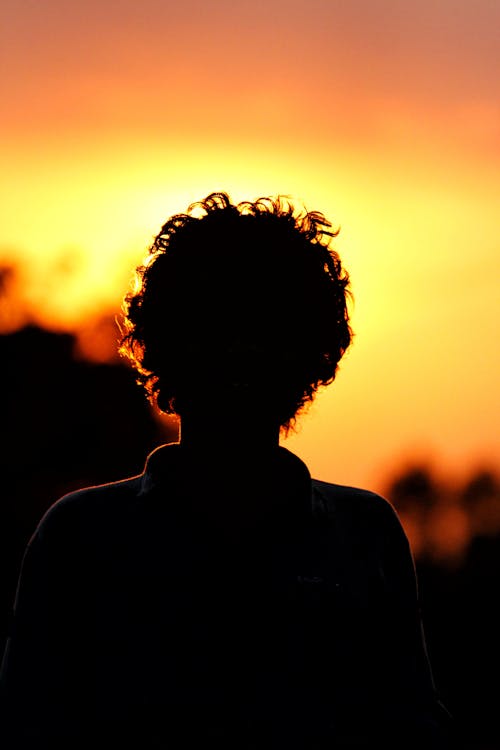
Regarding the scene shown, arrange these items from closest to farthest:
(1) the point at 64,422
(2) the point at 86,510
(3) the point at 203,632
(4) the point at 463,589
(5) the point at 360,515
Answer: (3) the point at 203,632 → (2) the point at 86,510 → (5) the point at 360,515 → (1) the point at 64,422 → (4) the point at 463,589

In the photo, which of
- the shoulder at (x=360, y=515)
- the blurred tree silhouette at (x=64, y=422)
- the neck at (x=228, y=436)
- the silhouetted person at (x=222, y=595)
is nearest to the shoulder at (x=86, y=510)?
the silhouetted person at (x=222, y=595)

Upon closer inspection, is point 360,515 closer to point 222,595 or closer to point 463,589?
point 222,595

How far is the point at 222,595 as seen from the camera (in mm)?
3561

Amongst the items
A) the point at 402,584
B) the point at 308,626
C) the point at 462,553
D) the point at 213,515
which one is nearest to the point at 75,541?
the point at 213,515

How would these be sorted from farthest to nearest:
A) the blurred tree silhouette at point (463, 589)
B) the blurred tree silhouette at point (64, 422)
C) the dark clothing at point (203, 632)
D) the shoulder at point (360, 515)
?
→ the blurred tree silhouette at point (463, 589), the blurred tree silhouette at point (64, 422), the shoulder at point (360, 515), the dark clothing at point (203, 632)

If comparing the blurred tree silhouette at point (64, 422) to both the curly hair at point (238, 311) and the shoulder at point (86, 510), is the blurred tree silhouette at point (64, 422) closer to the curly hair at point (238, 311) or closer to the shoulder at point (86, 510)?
the curly hair at point (238, 311)

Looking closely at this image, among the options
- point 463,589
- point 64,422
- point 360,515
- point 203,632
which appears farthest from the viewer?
point 463,589

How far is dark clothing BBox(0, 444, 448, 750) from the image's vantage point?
3.45m

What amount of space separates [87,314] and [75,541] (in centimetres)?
4251

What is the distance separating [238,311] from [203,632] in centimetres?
83

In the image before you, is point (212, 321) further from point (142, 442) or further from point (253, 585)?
point (142, 442)

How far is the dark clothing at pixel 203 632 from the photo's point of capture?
3.45 metres

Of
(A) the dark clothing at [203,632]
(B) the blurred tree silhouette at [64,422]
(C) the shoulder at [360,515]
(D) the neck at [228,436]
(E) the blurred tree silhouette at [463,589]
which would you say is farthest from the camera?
(E) the blurred tree silhouette at [463,589]

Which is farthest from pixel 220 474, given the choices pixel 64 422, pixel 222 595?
pixel 64 422
